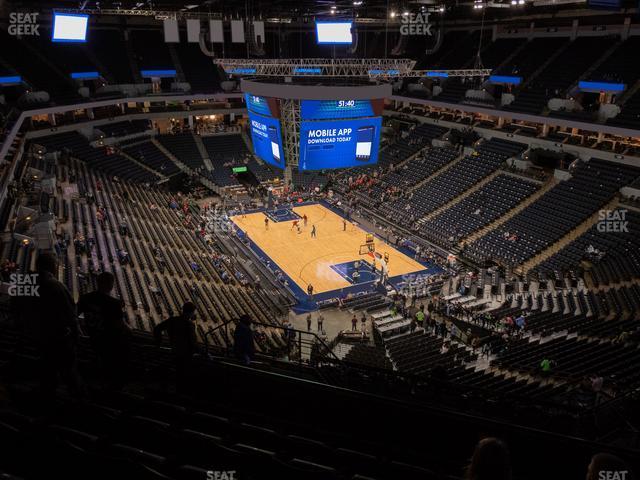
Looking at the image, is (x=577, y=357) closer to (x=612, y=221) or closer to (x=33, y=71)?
(x=612, y=221)

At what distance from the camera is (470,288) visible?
22.0 metres

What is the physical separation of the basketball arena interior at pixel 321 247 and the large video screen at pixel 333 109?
0.30 ft

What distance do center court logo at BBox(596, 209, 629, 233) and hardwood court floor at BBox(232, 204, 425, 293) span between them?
8592mm

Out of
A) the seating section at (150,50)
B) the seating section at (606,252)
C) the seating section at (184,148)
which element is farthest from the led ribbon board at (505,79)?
the seating section at (150,50)

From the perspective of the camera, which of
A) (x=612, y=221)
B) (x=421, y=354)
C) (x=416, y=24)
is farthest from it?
(x=416, y=24)

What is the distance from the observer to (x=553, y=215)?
82.8ft

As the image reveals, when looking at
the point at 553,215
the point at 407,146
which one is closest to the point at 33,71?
the point at 407,146

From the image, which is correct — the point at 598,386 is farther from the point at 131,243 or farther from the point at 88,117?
the point at 88,117

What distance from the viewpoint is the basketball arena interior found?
479 centimetres

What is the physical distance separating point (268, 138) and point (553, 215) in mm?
15249

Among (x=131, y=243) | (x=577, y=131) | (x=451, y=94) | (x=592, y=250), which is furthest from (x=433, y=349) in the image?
(x=451, y=94)

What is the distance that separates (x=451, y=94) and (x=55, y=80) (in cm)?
2939

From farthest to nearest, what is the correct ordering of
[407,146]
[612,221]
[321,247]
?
[407,146]
[321,247]
[612,221]

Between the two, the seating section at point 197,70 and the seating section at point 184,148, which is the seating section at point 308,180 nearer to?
the seating section at point 184,148
